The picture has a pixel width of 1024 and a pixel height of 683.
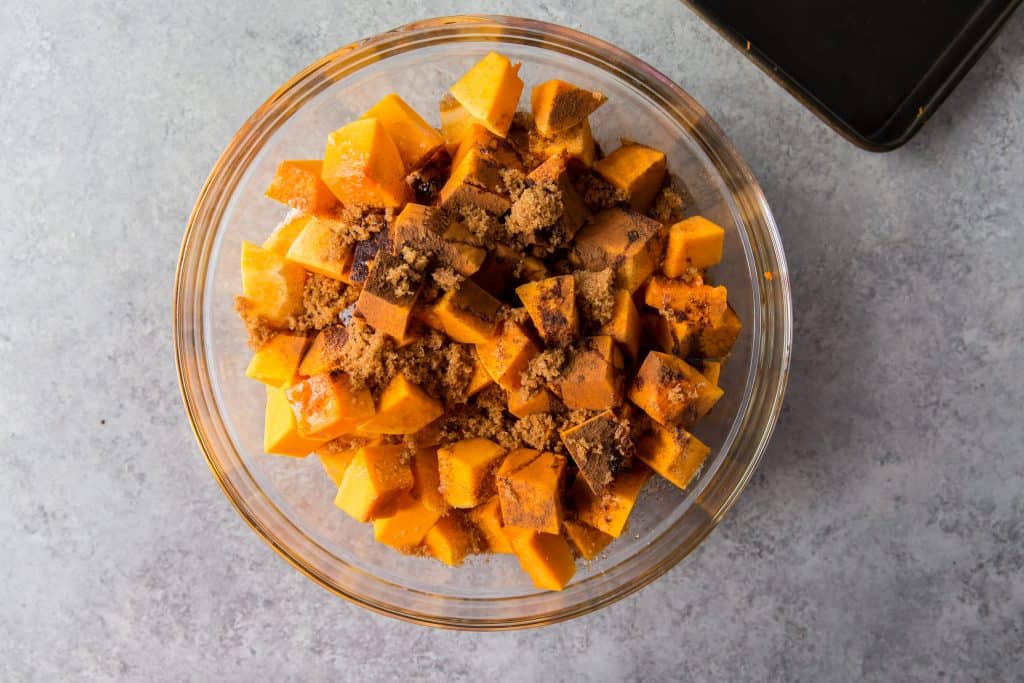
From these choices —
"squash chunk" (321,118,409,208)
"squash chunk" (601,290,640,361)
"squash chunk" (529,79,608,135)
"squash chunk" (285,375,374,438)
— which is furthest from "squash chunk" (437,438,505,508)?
"squash chunk" (529,79,608,135)

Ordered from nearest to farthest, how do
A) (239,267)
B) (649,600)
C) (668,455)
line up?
(668,455), (239,267), (649,600)

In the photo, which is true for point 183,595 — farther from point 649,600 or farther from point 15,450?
point 649,600

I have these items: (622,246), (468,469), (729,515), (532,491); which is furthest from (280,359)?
(729,515)

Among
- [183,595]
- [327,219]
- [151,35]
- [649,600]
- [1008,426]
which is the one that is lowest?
[183,595]

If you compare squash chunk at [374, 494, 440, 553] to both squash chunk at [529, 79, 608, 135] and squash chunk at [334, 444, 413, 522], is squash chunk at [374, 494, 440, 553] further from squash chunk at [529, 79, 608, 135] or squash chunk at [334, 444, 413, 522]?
squash chunk at [529, 79, 608, 135]

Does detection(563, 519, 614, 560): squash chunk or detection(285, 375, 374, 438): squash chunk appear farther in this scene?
detection(563, 519, 614, 560): squash chunk

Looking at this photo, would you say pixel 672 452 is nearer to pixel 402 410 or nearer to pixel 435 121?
pixel 402 410

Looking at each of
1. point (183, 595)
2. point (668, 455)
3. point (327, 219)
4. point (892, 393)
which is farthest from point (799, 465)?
point (183, 595)
